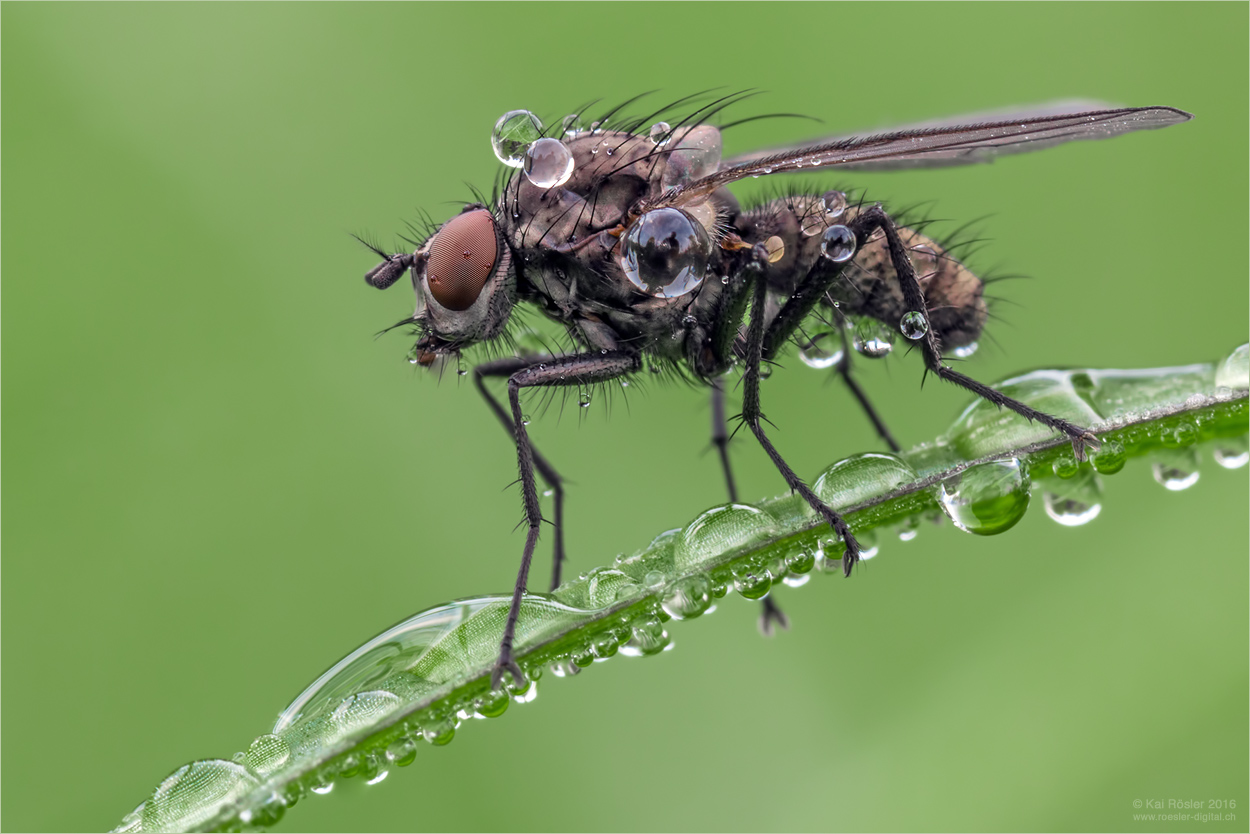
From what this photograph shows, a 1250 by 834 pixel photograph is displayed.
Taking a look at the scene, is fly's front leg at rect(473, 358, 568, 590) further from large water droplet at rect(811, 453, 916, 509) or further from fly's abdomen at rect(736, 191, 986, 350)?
large water droplet at rect(811, 453, 916, 509)

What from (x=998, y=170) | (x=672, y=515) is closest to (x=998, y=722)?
(x=672, y=515)

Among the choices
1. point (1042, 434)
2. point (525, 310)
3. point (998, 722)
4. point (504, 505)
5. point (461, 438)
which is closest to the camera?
point (1042, 434)

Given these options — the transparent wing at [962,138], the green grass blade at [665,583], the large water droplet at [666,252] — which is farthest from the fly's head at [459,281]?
the green grass blade at [665,583]

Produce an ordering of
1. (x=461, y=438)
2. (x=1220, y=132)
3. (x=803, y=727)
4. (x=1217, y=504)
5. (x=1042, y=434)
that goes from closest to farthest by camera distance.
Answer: (x=1042, y=434) → (x=1217, y=504) → (x=803, y=727) → (x=461, y=438) → (x=1220, y=132)

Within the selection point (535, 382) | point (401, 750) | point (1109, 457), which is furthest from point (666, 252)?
point (401, 750)

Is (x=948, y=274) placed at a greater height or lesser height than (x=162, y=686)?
greater

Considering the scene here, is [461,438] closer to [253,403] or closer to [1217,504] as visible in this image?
[253,403]

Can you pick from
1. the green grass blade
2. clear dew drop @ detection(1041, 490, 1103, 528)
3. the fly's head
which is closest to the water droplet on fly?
the fly's head
